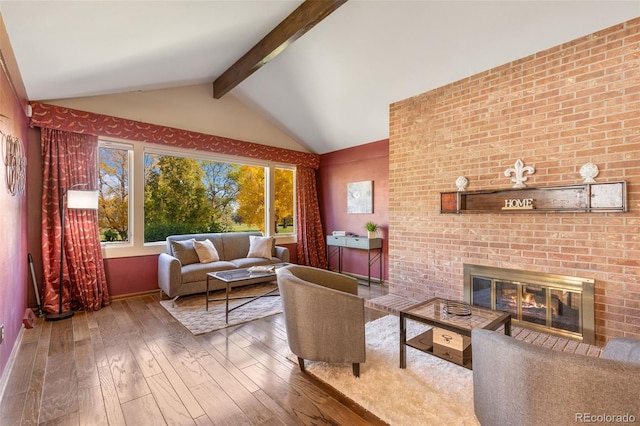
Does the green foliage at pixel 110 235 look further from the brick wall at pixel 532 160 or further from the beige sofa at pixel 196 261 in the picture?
the brick wall at pixel 532 160

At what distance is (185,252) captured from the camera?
4.20 m

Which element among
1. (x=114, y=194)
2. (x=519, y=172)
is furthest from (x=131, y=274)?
(x=519, y=172)

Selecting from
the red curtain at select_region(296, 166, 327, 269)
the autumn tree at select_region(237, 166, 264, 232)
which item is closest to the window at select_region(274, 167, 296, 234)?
the red curtain at select_region(296, 166, 327, 269)

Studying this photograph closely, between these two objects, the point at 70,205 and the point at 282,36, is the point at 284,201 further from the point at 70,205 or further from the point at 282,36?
the point at 70,205

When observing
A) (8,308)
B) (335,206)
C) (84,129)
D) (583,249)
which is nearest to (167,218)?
(84,129)

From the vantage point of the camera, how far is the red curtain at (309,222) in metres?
5.88

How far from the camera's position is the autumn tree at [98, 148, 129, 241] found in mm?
4027

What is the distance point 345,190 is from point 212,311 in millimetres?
3282

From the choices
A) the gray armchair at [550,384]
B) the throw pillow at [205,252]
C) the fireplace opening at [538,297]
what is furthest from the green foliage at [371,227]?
the gray armchair at [550,384]

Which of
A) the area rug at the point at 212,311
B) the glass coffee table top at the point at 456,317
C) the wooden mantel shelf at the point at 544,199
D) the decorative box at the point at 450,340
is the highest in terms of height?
the wooden mantel shelf at the point at 544,199

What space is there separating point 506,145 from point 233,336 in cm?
336

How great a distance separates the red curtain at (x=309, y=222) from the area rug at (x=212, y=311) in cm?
190

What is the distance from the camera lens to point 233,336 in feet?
9.20

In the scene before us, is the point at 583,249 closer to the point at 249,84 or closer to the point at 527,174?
the point at 527,174
